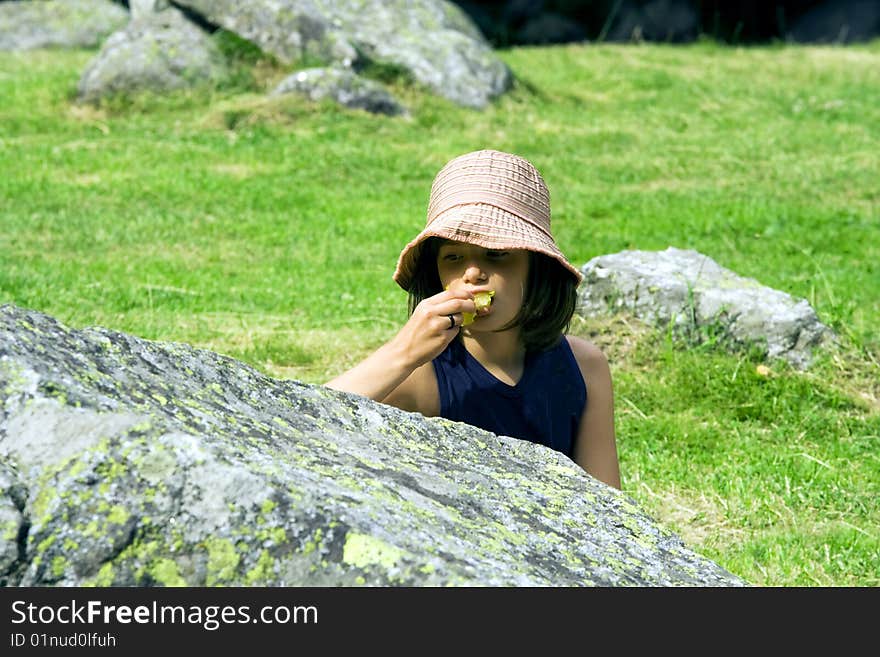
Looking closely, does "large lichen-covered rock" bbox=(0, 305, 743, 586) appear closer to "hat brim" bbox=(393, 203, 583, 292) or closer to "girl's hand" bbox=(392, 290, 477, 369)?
"girl's hand" bbox=(392, 290, 477, 369)

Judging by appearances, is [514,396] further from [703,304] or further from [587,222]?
[587,222]

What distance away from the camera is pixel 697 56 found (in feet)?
55.8

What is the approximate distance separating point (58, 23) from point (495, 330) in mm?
14001

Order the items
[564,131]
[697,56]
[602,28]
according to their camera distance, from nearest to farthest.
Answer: [564,131], [697,56], [602,28]

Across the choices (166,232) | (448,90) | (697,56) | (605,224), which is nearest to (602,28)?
(697,56)

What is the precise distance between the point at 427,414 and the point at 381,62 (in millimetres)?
10125

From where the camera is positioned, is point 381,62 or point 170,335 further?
point 381,62

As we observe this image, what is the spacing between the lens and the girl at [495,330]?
3281 millimetres

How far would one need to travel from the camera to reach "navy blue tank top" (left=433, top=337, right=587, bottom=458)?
12.0ft

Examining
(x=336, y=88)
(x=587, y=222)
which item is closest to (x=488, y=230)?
(x=587, y=222)

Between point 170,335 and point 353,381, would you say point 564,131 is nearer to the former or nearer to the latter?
point 170,335

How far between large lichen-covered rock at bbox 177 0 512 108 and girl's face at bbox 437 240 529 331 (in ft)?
32.0

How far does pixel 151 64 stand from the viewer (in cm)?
1270
